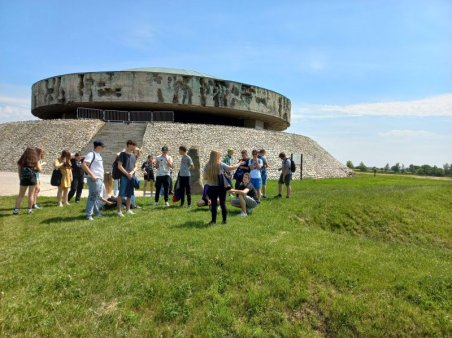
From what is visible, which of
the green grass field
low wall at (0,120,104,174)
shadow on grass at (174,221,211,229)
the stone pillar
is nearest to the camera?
the green grass field

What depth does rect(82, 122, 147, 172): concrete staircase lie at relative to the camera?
93.3ft

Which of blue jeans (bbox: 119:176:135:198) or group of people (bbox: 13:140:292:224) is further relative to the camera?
blue jeans (bbox: 119:176:135:198)

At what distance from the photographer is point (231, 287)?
6047mm

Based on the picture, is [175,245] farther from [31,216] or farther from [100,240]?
[31,216]

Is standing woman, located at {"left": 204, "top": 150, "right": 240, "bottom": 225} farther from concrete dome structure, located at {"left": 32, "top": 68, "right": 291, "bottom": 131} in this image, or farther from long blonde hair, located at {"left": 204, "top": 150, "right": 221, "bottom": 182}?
concrete dome structure, located at {"left": 32, "top": 68, "right": 291, "bottom": 131}

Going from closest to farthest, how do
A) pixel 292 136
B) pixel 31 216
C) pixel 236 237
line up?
pixel 236 237 < pixel 31 216 < pixel 292 136

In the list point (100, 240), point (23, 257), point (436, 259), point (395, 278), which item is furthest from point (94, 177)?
point (436, 259)

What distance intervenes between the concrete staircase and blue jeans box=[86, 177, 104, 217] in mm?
17683

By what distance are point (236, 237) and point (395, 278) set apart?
312 cm

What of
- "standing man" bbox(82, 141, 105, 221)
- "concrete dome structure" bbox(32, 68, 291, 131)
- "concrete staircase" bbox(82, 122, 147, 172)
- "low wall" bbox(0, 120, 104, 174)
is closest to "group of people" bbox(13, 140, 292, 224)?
"standing man" bbox(82, 141, 105, 221)

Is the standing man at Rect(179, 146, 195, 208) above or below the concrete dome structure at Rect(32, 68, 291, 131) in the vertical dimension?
below

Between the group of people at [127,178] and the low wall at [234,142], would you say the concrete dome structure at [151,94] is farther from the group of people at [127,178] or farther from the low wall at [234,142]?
the group of people at [127,178]

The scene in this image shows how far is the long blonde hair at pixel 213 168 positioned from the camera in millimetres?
8790

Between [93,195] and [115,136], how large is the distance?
22288 millimetres
